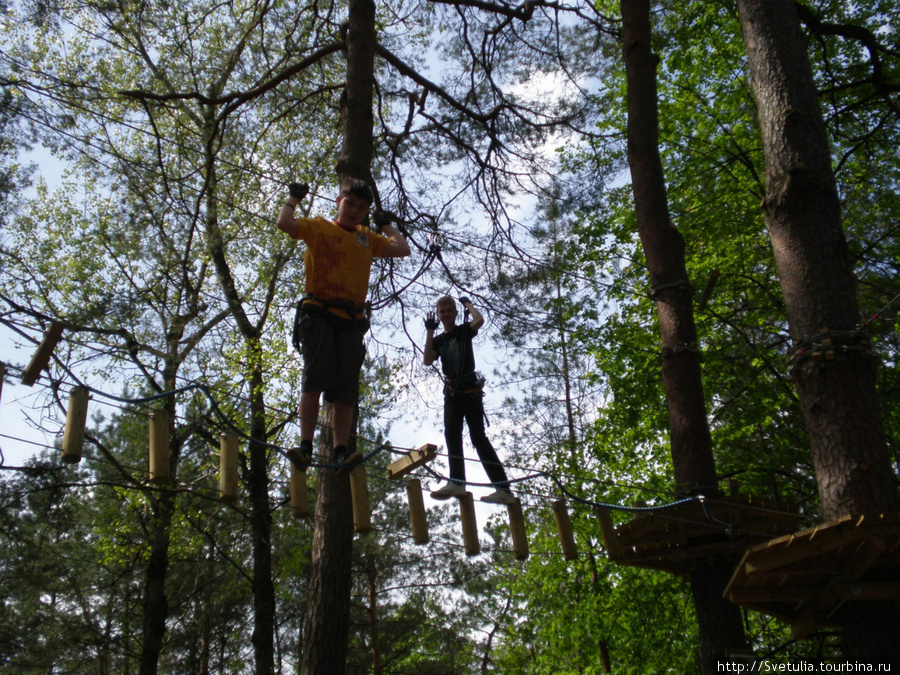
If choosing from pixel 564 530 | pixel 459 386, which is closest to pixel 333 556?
pixel 459 386

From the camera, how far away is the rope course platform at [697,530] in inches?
146

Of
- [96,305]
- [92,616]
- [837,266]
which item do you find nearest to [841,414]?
[837,266]

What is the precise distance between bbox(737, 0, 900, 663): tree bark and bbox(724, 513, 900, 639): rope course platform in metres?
0.19

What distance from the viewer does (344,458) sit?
3379mm

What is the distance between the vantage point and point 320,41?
7.62 meters

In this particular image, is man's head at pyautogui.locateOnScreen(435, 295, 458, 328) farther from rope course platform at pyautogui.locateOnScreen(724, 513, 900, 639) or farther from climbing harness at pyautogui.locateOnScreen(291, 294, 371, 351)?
rope course platform at pyautogui.locateOnScreen(724, 513, 900, 639)

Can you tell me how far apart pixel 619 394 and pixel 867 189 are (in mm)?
3964

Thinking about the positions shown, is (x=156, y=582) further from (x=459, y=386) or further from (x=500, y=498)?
(x=500, y=498)

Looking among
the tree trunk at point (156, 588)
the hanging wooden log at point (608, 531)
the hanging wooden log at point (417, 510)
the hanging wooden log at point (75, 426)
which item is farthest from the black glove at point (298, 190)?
the tree trunk at point (156, 588)

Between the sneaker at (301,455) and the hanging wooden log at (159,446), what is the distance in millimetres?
525

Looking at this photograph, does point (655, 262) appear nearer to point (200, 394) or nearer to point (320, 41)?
point (320, 41)

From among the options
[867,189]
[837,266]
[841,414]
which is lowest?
[841,414]

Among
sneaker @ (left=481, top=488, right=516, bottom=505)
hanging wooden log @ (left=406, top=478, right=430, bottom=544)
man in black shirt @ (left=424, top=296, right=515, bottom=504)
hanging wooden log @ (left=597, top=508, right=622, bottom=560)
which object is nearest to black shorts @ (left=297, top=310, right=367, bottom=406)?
hanging wooden log @ (left=406, top=478, right=430, bottom=544)

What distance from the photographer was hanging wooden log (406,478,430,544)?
3.36 meters
